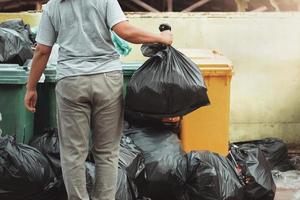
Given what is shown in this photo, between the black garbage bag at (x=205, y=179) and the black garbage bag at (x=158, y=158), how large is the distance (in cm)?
7

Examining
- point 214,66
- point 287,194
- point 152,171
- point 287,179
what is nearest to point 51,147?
point 152,171

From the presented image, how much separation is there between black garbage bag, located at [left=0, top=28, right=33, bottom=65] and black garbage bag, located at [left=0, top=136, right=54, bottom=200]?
82cm

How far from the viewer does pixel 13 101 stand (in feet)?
14.3

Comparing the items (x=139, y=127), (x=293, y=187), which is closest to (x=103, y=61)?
(x=139, y=127)

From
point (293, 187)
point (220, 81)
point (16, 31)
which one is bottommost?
point (293, 187)

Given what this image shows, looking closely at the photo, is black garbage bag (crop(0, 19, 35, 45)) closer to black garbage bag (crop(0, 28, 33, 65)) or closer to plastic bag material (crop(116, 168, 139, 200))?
black garbage bag (crop(0, 28, 33, 65))

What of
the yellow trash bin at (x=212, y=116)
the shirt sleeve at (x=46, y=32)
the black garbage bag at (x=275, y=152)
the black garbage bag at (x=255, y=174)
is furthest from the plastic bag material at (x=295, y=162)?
the shirt sleeve at (x=46, y=32)

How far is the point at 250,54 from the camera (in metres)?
6.04

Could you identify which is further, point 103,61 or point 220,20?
point 220,20

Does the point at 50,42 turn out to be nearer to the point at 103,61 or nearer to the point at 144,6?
the point at 103,61

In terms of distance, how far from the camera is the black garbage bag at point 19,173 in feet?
13.0

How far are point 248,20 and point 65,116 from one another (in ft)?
10.0

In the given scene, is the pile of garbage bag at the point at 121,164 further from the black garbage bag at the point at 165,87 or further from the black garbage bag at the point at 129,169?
the black garbage bag at the point at 165,87

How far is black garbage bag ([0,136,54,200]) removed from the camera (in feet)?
13.0
